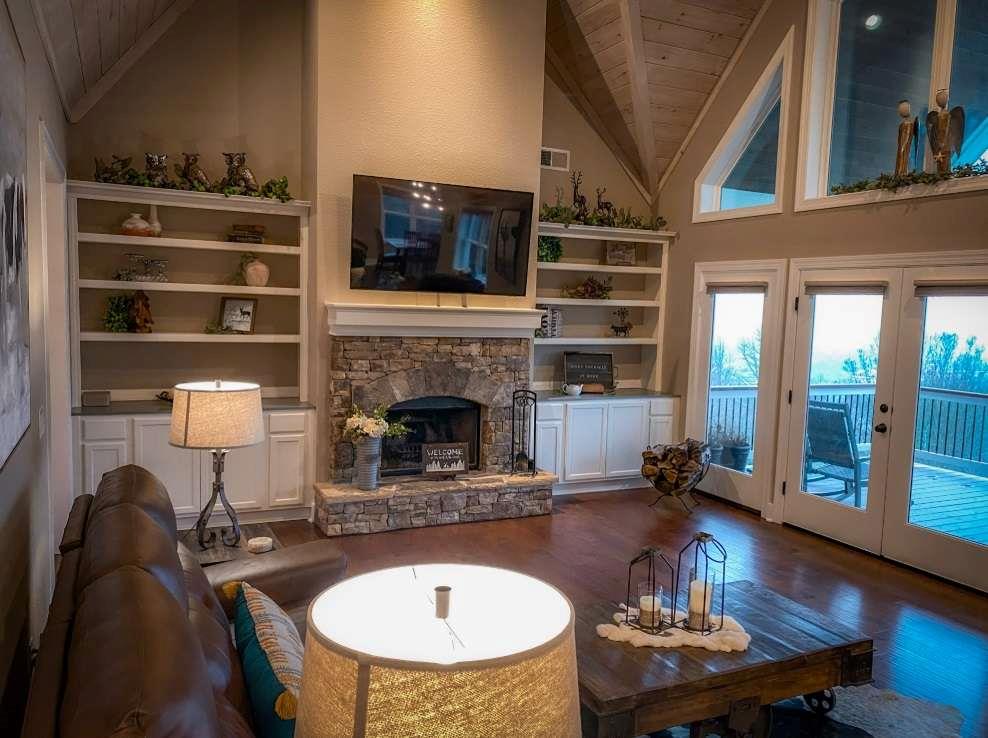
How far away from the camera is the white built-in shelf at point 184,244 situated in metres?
4.98

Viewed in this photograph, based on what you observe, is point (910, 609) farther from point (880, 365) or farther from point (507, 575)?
point (507, 575)

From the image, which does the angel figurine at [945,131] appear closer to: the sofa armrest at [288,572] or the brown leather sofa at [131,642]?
the sofa armrest at [288,572]

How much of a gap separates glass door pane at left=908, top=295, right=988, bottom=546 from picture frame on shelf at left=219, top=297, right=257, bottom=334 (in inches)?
183

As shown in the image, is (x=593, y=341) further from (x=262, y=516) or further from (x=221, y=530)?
(x=221, y=530)

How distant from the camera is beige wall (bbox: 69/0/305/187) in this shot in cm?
523

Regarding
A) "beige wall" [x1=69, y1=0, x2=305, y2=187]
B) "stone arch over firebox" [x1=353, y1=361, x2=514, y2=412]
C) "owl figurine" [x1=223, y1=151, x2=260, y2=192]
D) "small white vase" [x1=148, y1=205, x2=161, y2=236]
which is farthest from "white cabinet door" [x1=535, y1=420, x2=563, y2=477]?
"small white vase" [x1=148, y1=205, x2=161, y2=236]

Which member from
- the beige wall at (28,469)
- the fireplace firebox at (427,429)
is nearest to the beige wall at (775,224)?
the fireplace firebox at (427,429)

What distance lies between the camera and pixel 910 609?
4.19 m

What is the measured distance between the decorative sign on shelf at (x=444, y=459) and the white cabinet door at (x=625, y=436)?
150cm

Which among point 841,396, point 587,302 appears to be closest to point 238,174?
point 587,302

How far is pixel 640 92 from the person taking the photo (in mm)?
6242

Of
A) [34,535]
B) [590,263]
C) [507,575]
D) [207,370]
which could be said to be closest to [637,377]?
[590,263]

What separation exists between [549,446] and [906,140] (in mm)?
3384

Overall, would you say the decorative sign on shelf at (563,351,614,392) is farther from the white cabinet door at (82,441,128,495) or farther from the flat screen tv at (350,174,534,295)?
the white cabinet door at (82,441,128,495)
